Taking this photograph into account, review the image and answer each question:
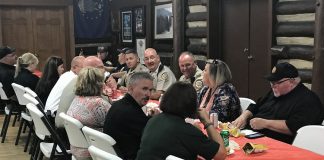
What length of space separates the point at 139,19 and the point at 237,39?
11.3ft

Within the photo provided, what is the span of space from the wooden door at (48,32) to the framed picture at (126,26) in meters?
1.47

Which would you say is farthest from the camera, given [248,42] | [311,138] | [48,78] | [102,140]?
[248,42]

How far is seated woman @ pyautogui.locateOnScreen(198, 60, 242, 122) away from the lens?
149 inches

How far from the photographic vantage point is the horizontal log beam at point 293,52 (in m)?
4.86

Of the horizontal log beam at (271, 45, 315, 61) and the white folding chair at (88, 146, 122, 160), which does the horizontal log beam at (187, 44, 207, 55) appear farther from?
the white folding chair at (88, 146, 122, 160)

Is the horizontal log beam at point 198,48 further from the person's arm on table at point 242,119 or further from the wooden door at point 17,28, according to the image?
the wooden door at point 17,28

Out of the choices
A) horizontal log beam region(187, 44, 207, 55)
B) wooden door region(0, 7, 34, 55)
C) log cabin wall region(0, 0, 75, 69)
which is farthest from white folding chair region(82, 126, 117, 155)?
wooden door region(0, 7, 34, 55)

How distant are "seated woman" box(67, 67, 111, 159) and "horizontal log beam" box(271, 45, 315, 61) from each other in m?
2.54

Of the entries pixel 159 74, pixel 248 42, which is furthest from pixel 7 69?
pixel 248 42

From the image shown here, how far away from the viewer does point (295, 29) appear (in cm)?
510

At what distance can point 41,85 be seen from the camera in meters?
5.38

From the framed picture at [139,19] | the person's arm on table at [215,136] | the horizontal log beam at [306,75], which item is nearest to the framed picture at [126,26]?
the framed picture at [139,19]

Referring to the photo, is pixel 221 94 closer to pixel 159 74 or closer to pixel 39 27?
pixel 159 74

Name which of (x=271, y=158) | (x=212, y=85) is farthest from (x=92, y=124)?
(x=271, y=158)
